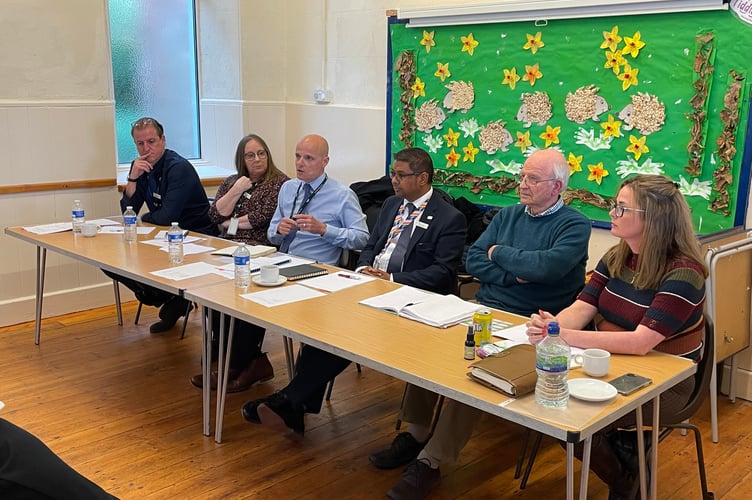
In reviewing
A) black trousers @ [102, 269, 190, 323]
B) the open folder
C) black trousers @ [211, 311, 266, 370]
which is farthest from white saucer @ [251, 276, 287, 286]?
black trousers @ [102, 269, 190, 323]

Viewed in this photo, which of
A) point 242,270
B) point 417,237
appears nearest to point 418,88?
point 417,237

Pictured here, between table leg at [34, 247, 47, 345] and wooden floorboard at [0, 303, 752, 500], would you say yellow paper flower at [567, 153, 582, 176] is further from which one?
table leg at [34, 247, 47, 345]

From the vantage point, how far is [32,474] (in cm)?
123

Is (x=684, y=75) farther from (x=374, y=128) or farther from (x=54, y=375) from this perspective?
(x=54, y=375)

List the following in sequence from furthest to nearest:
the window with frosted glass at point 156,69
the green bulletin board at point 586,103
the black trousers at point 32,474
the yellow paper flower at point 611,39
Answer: the window with frosted glass at point 156,69 → the yellow paper flower at point 611,39 → the green bulletin board at point 586,103 → the black trousers at point 32,474

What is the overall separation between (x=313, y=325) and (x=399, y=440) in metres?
0.80

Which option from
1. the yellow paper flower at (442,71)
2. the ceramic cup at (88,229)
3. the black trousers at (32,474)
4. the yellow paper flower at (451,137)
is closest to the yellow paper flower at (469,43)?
the yellow paper flower at (442,71)

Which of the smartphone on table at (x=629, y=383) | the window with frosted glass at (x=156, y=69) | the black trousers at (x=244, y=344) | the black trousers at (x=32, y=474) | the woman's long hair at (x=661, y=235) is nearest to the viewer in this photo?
the black trousers at (x=32, y=474)

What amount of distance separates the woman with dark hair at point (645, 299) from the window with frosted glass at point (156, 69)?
164 inches

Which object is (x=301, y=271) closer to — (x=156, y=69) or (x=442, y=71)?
(x=442, y=71)

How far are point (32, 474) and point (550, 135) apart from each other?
3570 mm

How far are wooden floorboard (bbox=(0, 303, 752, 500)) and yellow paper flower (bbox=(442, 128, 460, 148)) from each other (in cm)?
163

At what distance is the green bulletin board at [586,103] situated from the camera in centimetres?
358

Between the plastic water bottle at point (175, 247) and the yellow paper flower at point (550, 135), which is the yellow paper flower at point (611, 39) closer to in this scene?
the yellow paper flower at point (550, 135)
